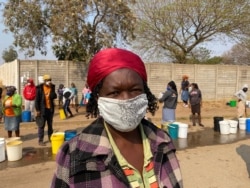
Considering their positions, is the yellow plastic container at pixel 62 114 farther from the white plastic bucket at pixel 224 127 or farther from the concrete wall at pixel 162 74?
the white plastic bucket at pixel 224 127

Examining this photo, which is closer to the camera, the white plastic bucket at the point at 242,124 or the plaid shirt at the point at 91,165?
the plaid shirt at the point at 91,165

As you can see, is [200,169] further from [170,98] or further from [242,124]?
[242,124]

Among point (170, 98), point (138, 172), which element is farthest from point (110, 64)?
point (170, 98)

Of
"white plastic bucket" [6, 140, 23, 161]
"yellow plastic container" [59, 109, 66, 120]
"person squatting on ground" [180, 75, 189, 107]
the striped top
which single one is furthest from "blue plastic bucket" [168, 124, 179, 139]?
"person squatting on ground" [180, 75, 189, 107]

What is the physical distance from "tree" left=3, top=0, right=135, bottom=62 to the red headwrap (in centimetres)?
1210

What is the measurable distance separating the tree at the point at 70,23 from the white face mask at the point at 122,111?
40.0 ft

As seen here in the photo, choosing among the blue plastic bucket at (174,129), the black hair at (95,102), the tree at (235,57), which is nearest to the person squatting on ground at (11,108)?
the blue plastic bucket at (174,129)

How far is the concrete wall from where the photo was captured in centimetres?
1376

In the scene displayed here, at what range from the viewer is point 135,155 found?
139cm

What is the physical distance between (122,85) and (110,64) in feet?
0.38

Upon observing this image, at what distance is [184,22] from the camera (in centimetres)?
2050

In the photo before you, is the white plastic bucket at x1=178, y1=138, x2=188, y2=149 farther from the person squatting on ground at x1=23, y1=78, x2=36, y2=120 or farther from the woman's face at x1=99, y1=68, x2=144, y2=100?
the woman's face at x1=99, y1=68, x2=144, y2=100

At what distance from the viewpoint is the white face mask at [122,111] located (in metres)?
1.34

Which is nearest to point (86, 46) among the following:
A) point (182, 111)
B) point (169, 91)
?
point (182, 111)
